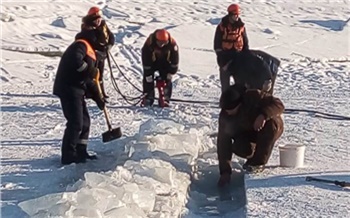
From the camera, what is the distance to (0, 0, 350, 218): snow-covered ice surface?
668 cm

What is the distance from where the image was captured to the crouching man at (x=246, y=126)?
7302 mm

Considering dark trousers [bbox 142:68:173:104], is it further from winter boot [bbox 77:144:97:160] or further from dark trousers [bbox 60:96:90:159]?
dark trousers [bbox 60:96:90:159]

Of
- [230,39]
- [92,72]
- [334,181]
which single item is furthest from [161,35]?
[334,181]

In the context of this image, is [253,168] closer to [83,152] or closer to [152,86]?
[83,152]

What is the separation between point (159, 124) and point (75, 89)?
3.68 feet

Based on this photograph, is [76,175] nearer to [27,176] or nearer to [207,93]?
[27,176]

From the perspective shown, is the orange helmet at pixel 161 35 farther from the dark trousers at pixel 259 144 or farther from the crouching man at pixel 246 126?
the dark trousers at pixel 259 144

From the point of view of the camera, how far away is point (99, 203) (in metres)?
6.22

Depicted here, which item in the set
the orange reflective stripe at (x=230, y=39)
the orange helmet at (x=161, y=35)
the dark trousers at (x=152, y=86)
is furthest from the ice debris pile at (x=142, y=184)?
the dark trousers at (x=152, y=86)

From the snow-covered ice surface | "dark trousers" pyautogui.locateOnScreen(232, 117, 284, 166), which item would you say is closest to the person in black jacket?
the snow-covered ice surface

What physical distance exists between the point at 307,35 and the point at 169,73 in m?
8.28

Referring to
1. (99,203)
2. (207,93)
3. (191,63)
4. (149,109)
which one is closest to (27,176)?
(99,203)

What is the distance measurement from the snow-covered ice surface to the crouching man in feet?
0.75

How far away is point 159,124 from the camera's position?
9.06 metres
